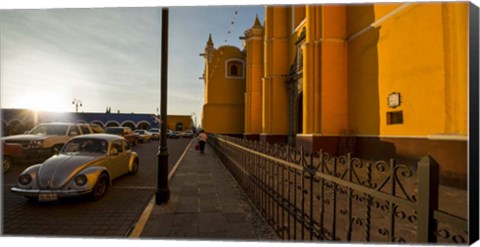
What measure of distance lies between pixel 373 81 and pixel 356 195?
327 inches

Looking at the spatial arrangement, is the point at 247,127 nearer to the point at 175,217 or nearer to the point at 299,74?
the point at 299,74

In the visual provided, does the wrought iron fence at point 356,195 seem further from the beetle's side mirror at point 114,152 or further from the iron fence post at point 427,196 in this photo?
the beetle's side mirror at point 114,152

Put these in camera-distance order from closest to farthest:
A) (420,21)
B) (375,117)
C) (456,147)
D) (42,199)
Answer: (42,199)
(456,147)
(420,21)
(375,117)

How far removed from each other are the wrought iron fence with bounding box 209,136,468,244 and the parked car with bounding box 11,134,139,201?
2.87 metres

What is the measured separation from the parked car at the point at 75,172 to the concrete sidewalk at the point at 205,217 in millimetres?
1218

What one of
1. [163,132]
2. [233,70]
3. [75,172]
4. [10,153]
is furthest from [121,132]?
[163,132]

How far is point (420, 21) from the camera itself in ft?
23.4

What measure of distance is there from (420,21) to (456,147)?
344 centimetres

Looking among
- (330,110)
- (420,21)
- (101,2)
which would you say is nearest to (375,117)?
(330,110)

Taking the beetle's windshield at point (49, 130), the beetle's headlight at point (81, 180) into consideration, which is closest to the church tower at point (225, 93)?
the beetle's windshield at point (49, 130)

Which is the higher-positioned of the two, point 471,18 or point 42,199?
point 471,18

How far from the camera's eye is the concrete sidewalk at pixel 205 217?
3578mm

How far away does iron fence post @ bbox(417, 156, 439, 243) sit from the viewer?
1.42 m

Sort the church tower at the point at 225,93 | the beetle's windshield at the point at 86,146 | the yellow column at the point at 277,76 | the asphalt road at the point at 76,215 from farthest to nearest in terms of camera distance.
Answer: the church tower at the point at 225,93, the yellow column at the point at 277,76, the beetle's windshield at the point at 86,146, the asphalt road at the point at 76,215
